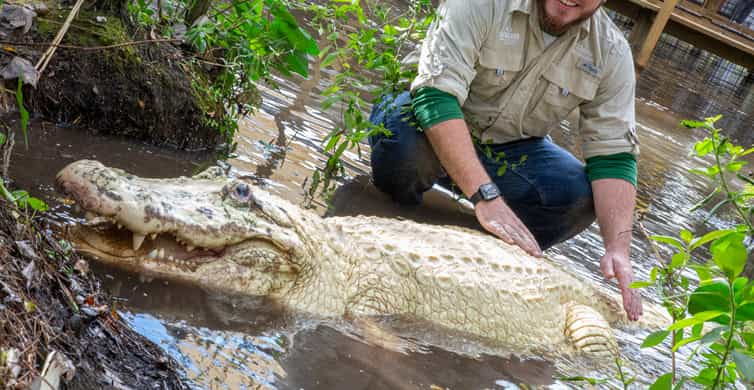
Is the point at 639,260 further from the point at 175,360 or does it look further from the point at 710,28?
the point at 710,28

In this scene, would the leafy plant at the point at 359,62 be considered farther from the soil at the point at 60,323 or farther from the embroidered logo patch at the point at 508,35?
the soil at the point at 60,323

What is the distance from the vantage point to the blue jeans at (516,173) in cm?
453

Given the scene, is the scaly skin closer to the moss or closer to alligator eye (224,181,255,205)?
alligator eye (224,181,255,205)

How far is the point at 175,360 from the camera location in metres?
2.37

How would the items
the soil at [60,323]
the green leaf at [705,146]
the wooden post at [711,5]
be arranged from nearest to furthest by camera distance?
the soil at [60,323], the green leaf at [705,146], the wooden post at [711,5]

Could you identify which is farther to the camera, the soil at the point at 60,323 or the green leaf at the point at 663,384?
the green leaf at the point at 663,384

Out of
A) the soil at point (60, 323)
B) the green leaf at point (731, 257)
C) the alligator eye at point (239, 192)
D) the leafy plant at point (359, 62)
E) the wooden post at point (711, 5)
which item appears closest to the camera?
the green leaf at point (731, 257)

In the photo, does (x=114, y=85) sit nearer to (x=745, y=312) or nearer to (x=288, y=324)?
(x=288, y=324)

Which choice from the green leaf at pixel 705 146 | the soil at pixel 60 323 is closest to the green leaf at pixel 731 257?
the green leaf at pixel 705 146

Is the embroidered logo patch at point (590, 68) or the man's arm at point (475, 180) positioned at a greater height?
the embroidered logo patch at point (590, 68)

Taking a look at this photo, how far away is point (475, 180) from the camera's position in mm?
3848

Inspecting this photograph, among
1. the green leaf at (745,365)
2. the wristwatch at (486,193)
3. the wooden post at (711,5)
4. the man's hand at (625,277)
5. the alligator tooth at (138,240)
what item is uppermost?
the wooden post at (711,5)

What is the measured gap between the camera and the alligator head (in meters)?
2.62

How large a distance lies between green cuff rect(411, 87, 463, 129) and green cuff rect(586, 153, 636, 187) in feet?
3.33
